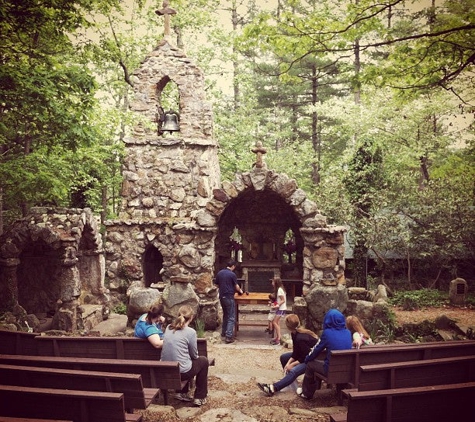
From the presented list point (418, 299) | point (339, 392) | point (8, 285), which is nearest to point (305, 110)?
point (418, 299)

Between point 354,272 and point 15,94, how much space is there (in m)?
11.8

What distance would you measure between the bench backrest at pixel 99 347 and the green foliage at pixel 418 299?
898cm

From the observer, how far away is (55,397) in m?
3.31

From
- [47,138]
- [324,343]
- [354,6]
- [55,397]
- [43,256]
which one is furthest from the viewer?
[43,256]

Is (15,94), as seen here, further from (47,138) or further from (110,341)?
(110,341)

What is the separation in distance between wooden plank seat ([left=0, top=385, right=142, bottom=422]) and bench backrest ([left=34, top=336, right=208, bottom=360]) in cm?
176

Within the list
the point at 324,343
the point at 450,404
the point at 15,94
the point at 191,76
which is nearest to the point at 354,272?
the point at 191,76

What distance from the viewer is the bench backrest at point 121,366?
4.29 metres

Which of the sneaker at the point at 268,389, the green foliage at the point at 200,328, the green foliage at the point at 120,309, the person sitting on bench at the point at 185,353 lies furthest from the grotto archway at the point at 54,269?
the sneaker at the point at 268,389

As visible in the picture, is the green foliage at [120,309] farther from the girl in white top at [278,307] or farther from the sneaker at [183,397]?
the sneaker at [183,397]

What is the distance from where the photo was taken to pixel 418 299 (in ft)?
39.5

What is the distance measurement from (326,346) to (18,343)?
4.14 meters

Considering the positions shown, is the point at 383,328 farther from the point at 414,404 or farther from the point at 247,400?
the point at 414,404

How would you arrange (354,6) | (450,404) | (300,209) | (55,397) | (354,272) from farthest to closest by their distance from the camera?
(354,272)
(300,209)
(354,6)
(450,404)
(55,397)
